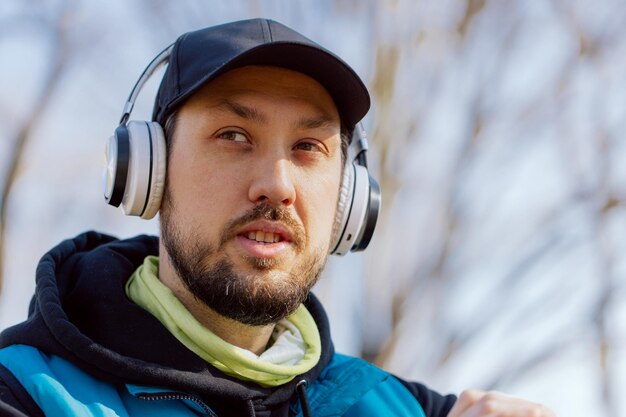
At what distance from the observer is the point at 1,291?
6363mm

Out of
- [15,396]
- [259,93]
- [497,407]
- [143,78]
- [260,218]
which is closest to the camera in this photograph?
[497,407]

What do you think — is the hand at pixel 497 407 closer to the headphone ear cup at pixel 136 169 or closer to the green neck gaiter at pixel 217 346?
the green neck gaiter at pixel 217 346

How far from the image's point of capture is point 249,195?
2324 mm

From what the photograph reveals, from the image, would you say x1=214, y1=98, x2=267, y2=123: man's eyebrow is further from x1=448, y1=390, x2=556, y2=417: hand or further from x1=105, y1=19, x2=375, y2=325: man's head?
x1=448, y1=390, x2=556, y2=417: hand

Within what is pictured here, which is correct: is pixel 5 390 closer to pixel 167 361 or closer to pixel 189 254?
pixel 167 361

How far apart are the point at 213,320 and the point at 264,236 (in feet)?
1.05

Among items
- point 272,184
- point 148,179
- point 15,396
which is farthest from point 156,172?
point 15,396

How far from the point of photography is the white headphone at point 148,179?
2.36 metres

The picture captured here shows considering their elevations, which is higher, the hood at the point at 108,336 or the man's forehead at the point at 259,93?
the man's forehead at the point at 259,93

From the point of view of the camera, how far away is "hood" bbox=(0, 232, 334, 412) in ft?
7.11

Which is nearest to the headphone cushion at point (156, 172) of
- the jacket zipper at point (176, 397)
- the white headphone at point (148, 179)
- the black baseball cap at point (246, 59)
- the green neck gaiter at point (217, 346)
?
the white headphone at point (148, 179)

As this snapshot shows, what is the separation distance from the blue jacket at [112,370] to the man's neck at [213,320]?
142 millimetres

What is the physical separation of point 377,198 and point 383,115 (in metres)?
4.92

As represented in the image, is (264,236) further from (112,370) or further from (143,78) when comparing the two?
(143,78)
